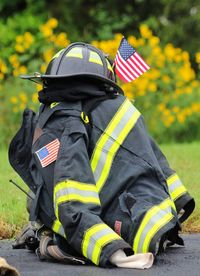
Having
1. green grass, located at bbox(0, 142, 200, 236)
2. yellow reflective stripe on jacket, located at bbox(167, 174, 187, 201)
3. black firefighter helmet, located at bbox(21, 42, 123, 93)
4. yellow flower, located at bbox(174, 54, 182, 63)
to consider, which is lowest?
green grass, located at bbox(0, 142, 200, 236)

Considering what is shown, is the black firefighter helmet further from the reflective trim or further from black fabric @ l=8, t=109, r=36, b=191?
the reflective trim

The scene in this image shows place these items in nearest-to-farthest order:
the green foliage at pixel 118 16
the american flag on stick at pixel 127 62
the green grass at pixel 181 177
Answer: the american flag on stick at pixel 127 62 < the green grass at pixel 181 177 < the green foliage at pixel 118 16

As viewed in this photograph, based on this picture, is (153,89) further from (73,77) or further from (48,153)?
(48,153)

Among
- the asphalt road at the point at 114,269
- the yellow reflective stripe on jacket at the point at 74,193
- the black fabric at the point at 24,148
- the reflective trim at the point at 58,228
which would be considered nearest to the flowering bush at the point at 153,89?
the black fabric at the point at 24,148

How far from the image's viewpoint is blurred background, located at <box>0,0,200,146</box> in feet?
37.4

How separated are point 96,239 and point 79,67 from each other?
3.48 feet

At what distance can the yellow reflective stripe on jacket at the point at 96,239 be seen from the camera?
14.3 feet

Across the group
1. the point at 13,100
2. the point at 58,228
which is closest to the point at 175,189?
the point at 58,228

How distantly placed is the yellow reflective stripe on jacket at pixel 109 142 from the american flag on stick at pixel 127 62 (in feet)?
2.96

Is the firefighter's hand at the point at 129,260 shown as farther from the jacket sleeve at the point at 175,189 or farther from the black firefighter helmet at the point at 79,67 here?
the black firefighter helmet at the point at 79,67

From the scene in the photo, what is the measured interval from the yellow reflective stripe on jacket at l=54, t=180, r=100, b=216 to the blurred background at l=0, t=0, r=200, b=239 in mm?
1285

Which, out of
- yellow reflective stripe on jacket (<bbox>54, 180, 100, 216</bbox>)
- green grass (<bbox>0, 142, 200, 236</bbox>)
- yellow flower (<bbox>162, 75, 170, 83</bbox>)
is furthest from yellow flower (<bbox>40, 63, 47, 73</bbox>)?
yellow reflective stripe on jacket (<bbox>54, 180, 100, 216</bbox>)

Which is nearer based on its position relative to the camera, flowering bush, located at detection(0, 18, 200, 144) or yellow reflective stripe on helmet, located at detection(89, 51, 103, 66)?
yellow reflective stripe on helmet, located at detection(89, 51, 103, 66)

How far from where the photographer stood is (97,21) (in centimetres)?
1930
